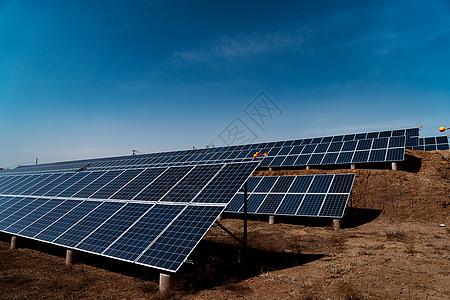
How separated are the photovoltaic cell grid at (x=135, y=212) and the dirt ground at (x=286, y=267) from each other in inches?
50.0

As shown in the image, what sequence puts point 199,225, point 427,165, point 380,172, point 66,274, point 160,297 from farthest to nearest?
point 427,165 < point 380,172 < point 66,274 < point 199,225 < point 160,297

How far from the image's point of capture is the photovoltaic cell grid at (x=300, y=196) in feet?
60.4

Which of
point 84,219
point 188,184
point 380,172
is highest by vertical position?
point 380,172

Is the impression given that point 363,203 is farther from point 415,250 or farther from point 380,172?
point 415,250

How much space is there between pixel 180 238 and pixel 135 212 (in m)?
3.43

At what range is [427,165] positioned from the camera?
2664 centimetres

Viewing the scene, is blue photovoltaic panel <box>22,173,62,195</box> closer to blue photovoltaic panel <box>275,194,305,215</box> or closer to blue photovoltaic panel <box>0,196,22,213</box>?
blue photovoltaic panel <box>0,196,22,213</box>

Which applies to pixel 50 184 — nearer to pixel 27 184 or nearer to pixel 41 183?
pixel 41 183

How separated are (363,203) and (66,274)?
21.8 m

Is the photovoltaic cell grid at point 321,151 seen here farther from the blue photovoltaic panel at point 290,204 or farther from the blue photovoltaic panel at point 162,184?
the blue photovoltaic panel at point 162,184

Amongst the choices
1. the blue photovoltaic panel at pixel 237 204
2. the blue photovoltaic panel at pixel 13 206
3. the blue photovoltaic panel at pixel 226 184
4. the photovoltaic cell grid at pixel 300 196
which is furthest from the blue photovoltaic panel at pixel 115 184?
the blue photovoltaic panel at pixel 237 204

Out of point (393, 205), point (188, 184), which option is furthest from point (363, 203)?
point (188, 184)

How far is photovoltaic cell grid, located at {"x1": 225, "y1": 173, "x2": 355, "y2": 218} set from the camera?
18.4 meters

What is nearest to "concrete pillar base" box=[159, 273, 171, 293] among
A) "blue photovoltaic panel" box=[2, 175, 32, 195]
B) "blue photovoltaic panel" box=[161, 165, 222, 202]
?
"blue photovoltaic panel" box=[161, 165, 222, 202]
